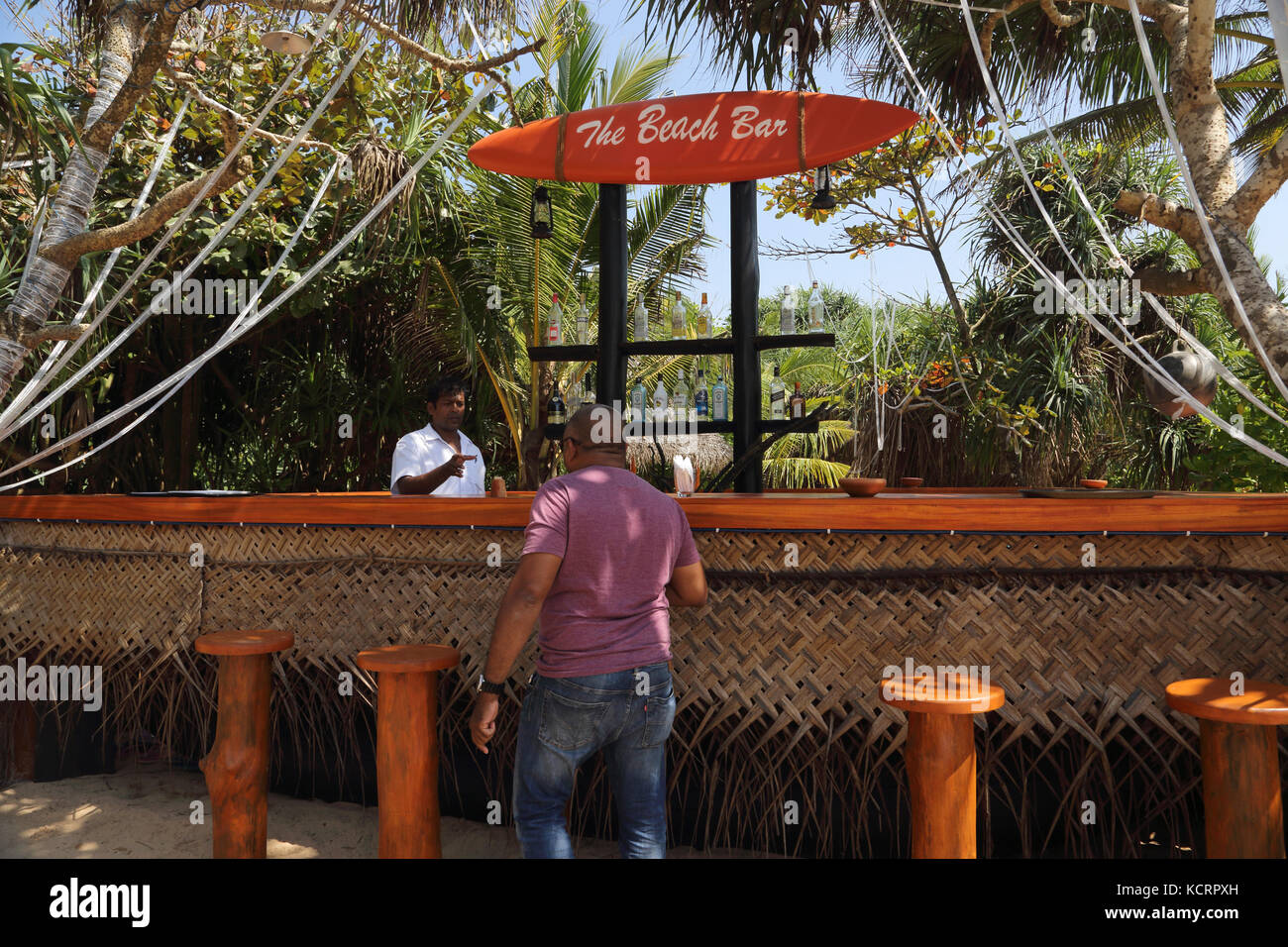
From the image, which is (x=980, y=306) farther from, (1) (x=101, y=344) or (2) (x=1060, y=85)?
(1) (x=101, y=344)

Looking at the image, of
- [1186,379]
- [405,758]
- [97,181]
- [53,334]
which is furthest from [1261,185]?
[53,334]

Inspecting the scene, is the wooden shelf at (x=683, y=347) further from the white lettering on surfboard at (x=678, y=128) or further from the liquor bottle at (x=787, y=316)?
the white lettering on surfboard at (x=678, y=128)

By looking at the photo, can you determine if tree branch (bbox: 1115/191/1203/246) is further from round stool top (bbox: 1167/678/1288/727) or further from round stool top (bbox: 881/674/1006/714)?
round stool top (bbox: 881/674/1006/714)

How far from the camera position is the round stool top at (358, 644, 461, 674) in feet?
8.64

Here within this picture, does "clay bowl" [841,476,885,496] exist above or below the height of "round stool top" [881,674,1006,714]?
above

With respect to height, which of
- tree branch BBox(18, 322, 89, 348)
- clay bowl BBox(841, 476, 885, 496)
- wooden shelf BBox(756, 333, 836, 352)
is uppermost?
tree branch BBox(18, 322, 89, 348)

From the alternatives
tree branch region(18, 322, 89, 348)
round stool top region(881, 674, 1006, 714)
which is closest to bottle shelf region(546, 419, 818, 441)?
round stool top region(881, 674, 1006, 714)

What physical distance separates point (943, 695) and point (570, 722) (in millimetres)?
909

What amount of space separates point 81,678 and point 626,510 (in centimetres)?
278

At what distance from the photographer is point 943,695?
2.25 meters

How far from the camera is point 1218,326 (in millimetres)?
9469

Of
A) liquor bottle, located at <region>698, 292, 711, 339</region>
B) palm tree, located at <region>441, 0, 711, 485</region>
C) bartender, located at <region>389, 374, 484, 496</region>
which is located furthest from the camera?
palm tree, located at <region>441, 0, 711, 485</region>

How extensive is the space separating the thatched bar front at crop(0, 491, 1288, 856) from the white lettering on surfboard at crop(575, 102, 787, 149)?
1.78m

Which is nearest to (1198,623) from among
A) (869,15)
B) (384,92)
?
(869,15)
